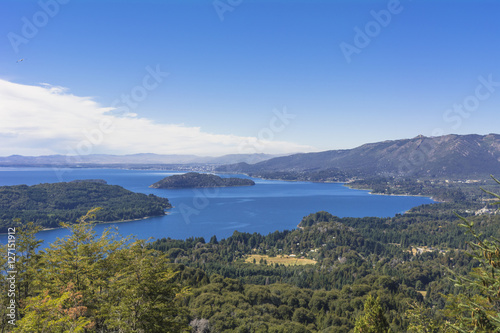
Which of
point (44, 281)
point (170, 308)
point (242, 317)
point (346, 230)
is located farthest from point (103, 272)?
point (346, 230)

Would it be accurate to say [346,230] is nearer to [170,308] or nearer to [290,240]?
[290,240]

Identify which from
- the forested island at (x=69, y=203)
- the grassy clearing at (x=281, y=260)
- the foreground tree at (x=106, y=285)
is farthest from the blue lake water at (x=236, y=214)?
the foreground tree at (x=106, y=285)

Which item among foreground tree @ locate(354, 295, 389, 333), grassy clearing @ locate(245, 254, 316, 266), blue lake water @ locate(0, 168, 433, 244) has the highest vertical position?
foreground tree @ locate(354, 295, 389, 333)

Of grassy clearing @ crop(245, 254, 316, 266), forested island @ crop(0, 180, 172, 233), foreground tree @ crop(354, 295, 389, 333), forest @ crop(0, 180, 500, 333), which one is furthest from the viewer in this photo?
forested island @ crop(0, 180, 172, 233)

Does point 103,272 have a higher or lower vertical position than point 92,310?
higher

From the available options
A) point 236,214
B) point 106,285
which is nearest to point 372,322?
point 106,285

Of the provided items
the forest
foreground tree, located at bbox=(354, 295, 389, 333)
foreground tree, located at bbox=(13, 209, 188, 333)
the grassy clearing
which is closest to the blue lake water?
the forest

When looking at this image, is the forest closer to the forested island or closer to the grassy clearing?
the grassy clearing
